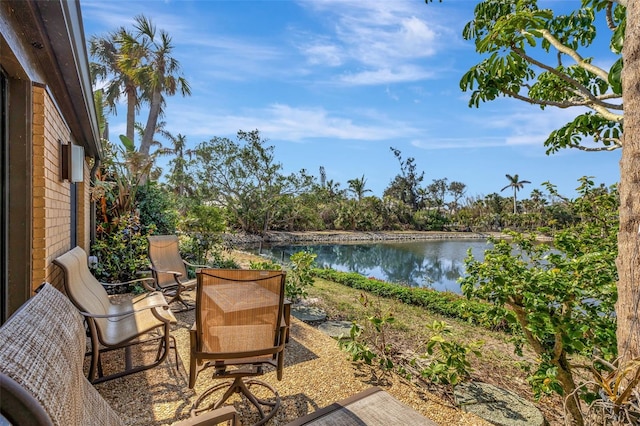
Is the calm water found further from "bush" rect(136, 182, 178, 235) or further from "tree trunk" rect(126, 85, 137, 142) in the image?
"tree trunk" rect(126, 85, 137, 142)

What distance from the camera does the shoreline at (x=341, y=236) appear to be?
2369cm

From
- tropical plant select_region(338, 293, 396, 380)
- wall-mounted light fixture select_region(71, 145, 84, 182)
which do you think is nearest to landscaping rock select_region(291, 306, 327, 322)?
tropical plant select_region(338, 293, 396, 380)

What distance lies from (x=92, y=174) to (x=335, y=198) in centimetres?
3116

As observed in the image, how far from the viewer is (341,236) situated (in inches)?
1235

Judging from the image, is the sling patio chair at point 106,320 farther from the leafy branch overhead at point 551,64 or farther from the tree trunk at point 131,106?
the tree trunk at point 131,106

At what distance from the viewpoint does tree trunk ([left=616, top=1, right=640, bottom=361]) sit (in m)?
1.67

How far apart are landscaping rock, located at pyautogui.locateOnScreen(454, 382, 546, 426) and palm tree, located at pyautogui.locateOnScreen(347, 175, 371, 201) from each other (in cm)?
3729

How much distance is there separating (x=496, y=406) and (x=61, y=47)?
14.0ft

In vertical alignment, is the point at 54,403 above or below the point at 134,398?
above

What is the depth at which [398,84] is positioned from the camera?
13055mm

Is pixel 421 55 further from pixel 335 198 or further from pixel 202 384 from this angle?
pixel 335 198

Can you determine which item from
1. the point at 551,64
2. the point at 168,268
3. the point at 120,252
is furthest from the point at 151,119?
the point at 551,64

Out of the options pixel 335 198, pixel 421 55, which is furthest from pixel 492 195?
pixel 421 55

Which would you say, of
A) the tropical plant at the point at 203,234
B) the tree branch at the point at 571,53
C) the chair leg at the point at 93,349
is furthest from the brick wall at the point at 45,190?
the tropical plant at the point at 203,234
